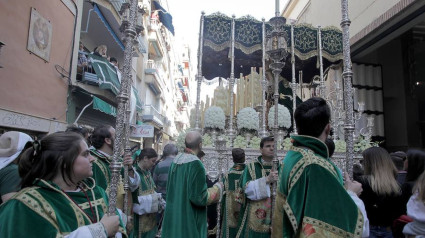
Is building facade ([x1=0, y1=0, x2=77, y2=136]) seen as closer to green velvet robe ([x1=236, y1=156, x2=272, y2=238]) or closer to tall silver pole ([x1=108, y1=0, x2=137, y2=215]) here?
green velvet robe ([x1=236, y1=156, x2=272, y2=238])

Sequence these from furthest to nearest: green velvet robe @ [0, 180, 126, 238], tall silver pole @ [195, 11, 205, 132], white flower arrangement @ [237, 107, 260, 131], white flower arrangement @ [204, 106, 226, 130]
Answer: tall silver pole @ [195, 11, 205, 132], white flower arrangement @ [204, 106, 226, 130], white flower arrangement @ [237, 107, 260, 131], green velvet robe @ [0, 180, 126, 238]

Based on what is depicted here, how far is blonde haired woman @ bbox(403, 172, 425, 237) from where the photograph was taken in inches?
95.9

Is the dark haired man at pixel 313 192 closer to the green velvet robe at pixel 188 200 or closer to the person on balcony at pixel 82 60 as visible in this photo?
the green velvet robe at pixel 188 200

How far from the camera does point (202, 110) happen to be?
7.25 m

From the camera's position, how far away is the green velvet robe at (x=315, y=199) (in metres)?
1.85

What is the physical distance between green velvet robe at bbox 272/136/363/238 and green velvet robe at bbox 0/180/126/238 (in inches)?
49.3

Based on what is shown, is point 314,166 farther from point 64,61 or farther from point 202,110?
point 64,61

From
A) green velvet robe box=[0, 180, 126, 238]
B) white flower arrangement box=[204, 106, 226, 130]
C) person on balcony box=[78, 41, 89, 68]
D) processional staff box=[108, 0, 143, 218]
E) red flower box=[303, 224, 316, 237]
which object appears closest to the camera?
green velvet robe box=[0, 180, 126, 238]

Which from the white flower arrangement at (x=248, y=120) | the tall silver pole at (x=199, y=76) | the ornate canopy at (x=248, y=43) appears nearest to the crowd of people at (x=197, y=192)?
the white flower arrangement at (x=248, y=120)

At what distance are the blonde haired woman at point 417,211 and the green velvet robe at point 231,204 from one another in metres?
2.57

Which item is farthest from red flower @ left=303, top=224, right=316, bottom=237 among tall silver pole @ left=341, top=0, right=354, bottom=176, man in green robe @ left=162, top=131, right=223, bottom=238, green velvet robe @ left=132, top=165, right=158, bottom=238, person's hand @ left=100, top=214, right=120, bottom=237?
green velvet robe @ left=132, top=165, right=158, bottom=238

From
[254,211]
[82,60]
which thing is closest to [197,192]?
[254,211]

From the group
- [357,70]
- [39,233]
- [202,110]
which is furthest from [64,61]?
[357,70]

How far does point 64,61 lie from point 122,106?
8.53 m
